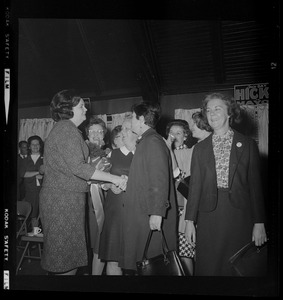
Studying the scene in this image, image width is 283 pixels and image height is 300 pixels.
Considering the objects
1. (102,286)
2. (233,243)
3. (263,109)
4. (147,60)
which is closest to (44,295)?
(102,286)

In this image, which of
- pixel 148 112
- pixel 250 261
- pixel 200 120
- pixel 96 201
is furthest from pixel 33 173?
pixel 250 261

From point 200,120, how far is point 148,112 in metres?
0.32

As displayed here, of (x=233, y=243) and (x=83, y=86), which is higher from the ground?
(x=83, y=86)

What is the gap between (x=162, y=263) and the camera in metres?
1.93

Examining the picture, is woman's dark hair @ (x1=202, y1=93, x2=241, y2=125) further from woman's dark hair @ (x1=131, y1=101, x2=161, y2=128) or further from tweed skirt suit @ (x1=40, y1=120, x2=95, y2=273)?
tweed skirt suit @ (x1=40, y1=120, x2=95, y2=273)

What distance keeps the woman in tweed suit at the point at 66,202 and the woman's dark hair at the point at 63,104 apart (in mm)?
109

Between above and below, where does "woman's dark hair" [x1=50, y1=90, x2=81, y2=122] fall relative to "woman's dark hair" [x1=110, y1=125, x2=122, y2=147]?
above

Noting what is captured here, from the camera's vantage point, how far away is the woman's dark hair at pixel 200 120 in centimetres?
201

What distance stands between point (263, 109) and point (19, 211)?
1612 millimetres

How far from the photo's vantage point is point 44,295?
200 cm

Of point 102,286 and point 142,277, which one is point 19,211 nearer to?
point 102,286

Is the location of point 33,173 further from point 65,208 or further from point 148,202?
point 148,202

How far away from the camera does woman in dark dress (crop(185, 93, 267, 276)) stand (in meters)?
1.96

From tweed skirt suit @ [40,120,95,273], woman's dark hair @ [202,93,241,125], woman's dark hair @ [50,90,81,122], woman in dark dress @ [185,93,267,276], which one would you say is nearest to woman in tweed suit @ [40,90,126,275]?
tweed skirt suit @ [40,120,95,273]
